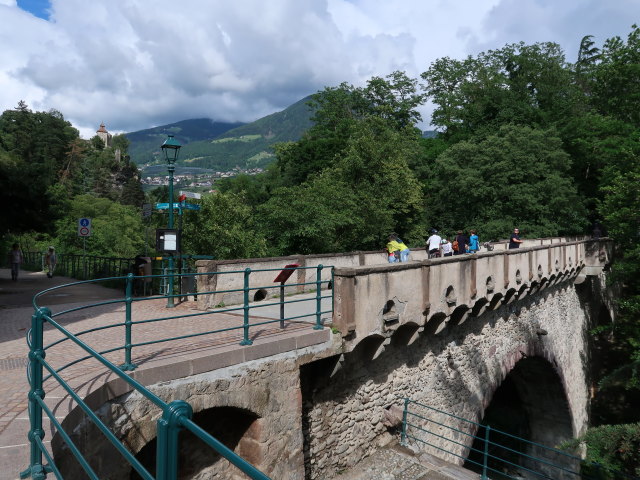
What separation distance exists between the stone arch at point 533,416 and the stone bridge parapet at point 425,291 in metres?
6.01

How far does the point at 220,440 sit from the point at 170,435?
459 cm

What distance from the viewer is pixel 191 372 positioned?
4938 millimetres

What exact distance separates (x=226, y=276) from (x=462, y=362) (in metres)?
5.80

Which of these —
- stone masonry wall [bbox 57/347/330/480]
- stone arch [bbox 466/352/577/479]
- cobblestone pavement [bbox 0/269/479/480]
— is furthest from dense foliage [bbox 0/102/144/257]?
stone arch [bbox 466/352/577/479]

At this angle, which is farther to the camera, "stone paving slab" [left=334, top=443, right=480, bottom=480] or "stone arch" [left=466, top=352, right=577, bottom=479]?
"stone arch" [left=466, top=352, right=577, bottom=479]

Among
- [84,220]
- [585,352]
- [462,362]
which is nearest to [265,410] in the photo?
[462,362]

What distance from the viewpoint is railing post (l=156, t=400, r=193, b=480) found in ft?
5.17

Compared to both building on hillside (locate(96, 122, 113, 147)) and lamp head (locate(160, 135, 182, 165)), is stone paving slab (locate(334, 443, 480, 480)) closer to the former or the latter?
lamp head (locate(160, 135, 182, 165))

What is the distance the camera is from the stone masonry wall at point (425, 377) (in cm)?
684

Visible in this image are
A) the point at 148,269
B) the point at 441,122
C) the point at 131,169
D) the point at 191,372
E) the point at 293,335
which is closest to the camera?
the point at 191,372

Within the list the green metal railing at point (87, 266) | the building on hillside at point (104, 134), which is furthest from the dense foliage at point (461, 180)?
the building on hillside at point (104, 134)

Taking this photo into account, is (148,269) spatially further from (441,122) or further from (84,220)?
(441,122)

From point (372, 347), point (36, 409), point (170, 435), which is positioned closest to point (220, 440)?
point (372, 347)

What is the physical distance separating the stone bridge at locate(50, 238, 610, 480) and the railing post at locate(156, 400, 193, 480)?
103 inches
